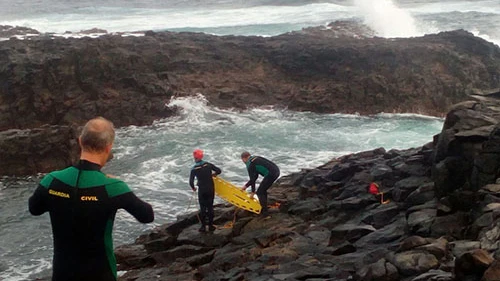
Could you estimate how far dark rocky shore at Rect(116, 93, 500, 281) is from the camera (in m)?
6.55

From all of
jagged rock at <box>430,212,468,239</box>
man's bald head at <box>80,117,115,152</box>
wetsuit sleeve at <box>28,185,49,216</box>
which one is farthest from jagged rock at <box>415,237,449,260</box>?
wetsuit sleeve at <box>28,185,49,216</box>

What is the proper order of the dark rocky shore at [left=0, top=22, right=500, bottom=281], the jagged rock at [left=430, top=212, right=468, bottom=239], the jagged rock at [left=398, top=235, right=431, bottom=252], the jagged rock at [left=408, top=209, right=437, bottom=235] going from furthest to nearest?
the jagged rock at [left=408, top=209, right=437, bottom=235]
the dark rocky shore at [left=0, top=22, right=500, bottom=281]
the jagged rock at [left=430, top=212, right=468, bottom=239]
the jagged rock at [left=398, top=235, right=431, bottom=252]

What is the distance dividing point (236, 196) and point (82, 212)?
7.90 metres

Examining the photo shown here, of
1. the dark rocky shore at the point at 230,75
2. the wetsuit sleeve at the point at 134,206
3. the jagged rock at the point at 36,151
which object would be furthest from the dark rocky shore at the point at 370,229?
the dark rocky shore at the point at 230,75

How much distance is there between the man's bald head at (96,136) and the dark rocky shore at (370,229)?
3.52m

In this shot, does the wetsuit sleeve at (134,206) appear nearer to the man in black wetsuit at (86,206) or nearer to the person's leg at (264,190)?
the man in black wetsuit at (86,206)

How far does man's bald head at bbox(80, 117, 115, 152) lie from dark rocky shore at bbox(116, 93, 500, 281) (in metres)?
3.52

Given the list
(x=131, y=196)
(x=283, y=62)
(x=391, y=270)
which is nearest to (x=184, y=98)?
(x=283, y=62)

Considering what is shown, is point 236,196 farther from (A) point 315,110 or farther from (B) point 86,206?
(A) point 315,110

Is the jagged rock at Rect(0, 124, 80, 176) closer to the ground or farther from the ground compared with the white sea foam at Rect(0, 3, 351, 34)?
closer to the ground

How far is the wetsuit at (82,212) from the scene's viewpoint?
317 centimetres

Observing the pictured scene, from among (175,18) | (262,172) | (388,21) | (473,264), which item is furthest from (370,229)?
(175,18)

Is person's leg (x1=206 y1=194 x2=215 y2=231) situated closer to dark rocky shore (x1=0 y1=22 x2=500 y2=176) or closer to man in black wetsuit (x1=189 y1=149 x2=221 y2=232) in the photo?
man in black wetsuit (x1=189 y1=149 x2=221 y2=232)

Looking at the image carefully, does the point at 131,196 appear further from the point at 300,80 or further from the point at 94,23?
the point at 94,23
